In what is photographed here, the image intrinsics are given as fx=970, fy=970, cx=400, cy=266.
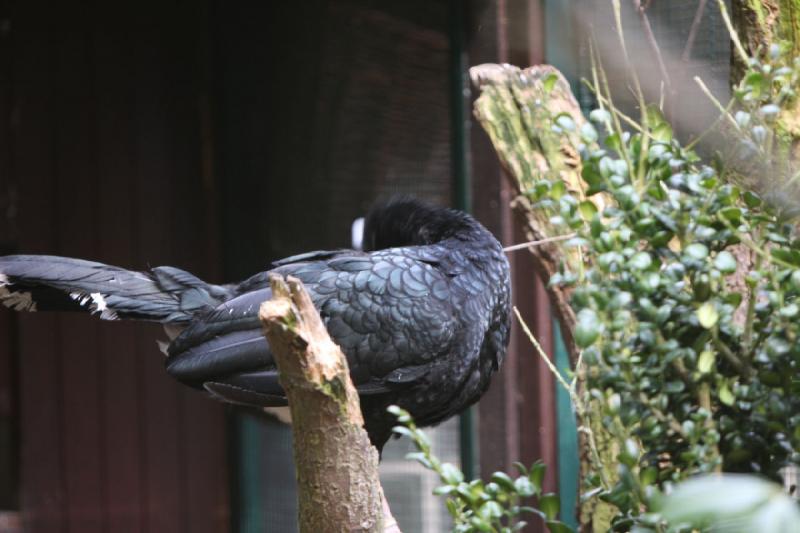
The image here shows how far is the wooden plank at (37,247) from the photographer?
3869 millimetres

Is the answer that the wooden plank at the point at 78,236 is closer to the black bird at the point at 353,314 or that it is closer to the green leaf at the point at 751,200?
the black bird at the point at 353,314

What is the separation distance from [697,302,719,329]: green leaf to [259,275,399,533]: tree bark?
0.44 meters

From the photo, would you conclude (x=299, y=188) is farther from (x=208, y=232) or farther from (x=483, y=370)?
(x=483, y=370)

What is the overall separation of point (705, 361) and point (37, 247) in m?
3.42

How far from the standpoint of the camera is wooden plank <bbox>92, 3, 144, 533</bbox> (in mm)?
3941

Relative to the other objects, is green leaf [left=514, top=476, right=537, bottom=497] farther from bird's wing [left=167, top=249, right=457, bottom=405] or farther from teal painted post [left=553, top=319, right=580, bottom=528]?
teal painted post [left=553, top=319, right=580, bottom=528]

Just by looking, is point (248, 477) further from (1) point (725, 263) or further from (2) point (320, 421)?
(1) point (725, 263)

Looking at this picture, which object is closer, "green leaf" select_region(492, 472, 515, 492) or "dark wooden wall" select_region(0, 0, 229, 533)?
"green leaf" select_region(492, 472, 515, 492)

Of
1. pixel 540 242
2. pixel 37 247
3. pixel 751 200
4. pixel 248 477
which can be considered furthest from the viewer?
pixel 248 477

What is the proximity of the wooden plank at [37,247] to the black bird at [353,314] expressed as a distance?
1894 millimetres

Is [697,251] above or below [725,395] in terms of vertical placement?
above

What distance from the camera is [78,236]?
155 inches

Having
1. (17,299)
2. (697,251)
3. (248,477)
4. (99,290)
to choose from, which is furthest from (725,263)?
(248,477)

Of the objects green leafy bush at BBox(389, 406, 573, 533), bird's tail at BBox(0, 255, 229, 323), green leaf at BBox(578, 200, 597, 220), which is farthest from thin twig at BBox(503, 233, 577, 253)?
bird's tail at BBox(0, 255, 229, 323)
